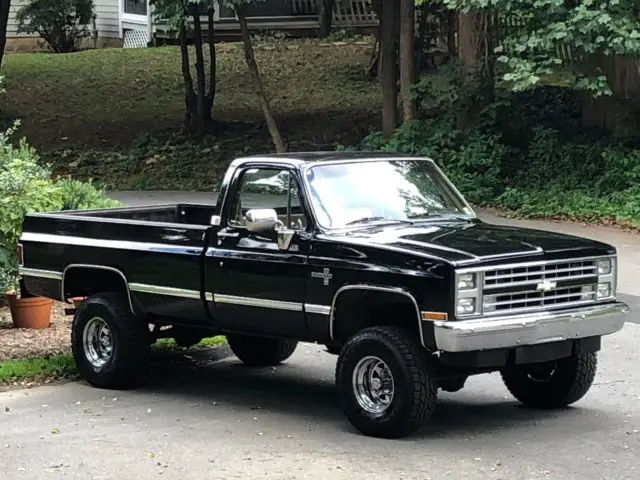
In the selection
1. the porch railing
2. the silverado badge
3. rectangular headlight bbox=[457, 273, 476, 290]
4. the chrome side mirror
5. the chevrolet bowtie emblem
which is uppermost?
the porch railing

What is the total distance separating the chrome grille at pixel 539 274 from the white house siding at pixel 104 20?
3087 centimetres

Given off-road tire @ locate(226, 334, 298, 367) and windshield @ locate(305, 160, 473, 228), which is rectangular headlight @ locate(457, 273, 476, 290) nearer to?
windshield @ locate(305, 160, 473, 228)

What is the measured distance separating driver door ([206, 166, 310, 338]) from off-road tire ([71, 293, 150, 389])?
956 millimetres

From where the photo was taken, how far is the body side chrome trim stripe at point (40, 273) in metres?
9.76

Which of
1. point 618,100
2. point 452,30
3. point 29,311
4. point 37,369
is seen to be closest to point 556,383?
point 37,369

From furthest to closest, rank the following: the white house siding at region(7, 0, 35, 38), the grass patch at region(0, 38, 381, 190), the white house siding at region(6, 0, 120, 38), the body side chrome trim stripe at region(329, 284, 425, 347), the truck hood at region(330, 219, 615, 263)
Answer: the white house siding at region(6, 0, 120, 38), the white house siding at region(7, 0, 35, 38), the grass patch at region(0, 38, 381, 190), the truck hood at region(330, 219, 615, 263), the body side chrome trim stripe at region(329, 284, 425, 347)

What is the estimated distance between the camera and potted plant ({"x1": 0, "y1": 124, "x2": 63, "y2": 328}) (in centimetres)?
1139

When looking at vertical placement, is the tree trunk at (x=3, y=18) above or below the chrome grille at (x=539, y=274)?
above

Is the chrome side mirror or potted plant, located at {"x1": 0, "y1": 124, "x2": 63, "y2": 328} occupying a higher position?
the chrome side mirror

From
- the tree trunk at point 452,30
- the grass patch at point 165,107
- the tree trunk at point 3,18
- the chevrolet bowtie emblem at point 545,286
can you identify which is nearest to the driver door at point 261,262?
the chevrolet bowtie emblem at point 545,286

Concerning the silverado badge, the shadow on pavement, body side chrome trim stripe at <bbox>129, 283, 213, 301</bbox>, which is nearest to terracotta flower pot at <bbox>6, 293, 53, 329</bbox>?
the shadow on pavement

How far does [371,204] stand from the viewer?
27.2 feet

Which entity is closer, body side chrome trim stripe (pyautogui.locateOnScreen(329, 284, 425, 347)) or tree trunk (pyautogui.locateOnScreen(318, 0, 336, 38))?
body side chrome trim stripe (pyautogui.locateOnScreen(329, 284, 425, 347))

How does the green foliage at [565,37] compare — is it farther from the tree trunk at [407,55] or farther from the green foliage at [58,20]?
the green foliage at [58,20]
